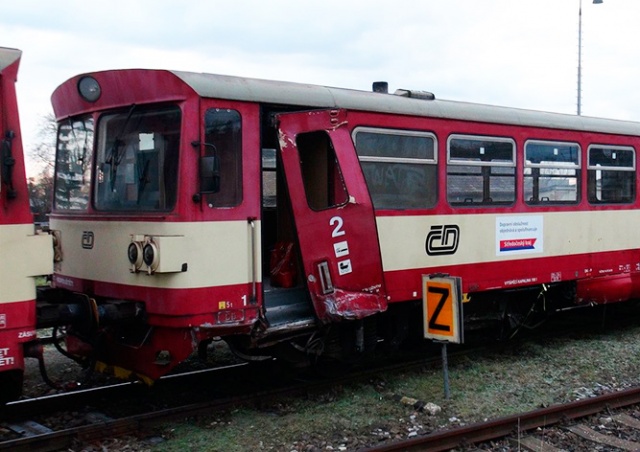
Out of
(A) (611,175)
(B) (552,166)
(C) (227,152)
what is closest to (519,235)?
(B) (552,166)

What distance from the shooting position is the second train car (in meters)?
6.59

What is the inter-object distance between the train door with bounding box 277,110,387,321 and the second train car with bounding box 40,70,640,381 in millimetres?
15

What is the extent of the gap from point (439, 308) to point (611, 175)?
469cm

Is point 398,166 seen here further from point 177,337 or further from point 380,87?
point 177,337

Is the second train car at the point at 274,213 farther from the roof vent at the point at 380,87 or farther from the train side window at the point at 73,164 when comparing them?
the roof vent at the point at 380,87

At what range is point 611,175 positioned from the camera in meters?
10.8

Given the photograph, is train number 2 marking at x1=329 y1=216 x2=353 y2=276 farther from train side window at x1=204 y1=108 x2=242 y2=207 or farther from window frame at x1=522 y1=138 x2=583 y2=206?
window frame at x1=522 y1=138 x2=583 y2=206

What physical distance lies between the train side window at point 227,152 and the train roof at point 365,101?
206 millimetres

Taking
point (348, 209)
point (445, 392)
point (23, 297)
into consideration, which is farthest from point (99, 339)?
point (445, 392)

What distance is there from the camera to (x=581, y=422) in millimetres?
7191

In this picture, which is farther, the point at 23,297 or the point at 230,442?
the point at 230,442

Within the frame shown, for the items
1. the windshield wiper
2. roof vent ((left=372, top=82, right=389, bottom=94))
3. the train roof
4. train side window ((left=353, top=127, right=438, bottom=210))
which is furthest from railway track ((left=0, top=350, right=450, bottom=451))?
roof vent ((left=372, top=82, right=389, bottom=94))

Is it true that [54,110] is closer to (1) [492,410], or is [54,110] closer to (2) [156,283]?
(2) [156,283]

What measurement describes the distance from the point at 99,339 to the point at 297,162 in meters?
2.59
